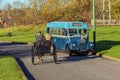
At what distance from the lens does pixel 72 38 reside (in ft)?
98.7

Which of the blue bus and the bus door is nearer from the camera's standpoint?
the blue bus

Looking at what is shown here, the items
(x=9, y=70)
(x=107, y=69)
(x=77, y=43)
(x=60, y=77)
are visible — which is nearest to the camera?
(x=60, y=77)

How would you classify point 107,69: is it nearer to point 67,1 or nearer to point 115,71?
point 115,71

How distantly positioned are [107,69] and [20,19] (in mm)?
97830

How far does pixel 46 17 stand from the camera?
294 ft

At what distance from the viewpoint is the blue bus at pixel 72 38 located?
29281 mm

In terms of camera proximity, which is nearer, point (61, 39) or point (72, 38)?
point (72, 38)

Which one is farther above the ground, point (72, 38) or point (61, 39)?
point (72, 38)

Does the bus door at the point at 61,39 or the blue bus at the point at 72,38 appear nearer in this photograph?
the blue bus at the point at 72,38

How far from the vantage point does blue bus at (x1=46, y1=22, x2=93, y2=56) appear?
1153 inches

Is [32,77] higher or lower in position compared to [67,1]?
lower

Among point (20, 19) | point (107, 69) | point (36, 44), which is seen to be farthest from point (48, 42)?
point (20, 19)

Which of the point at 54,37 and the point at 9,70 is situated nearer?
the point at 9,70

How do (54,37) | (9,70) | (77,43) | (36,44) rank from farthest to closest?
(54,37) < (77,43) < (36,44) < (9,70)
